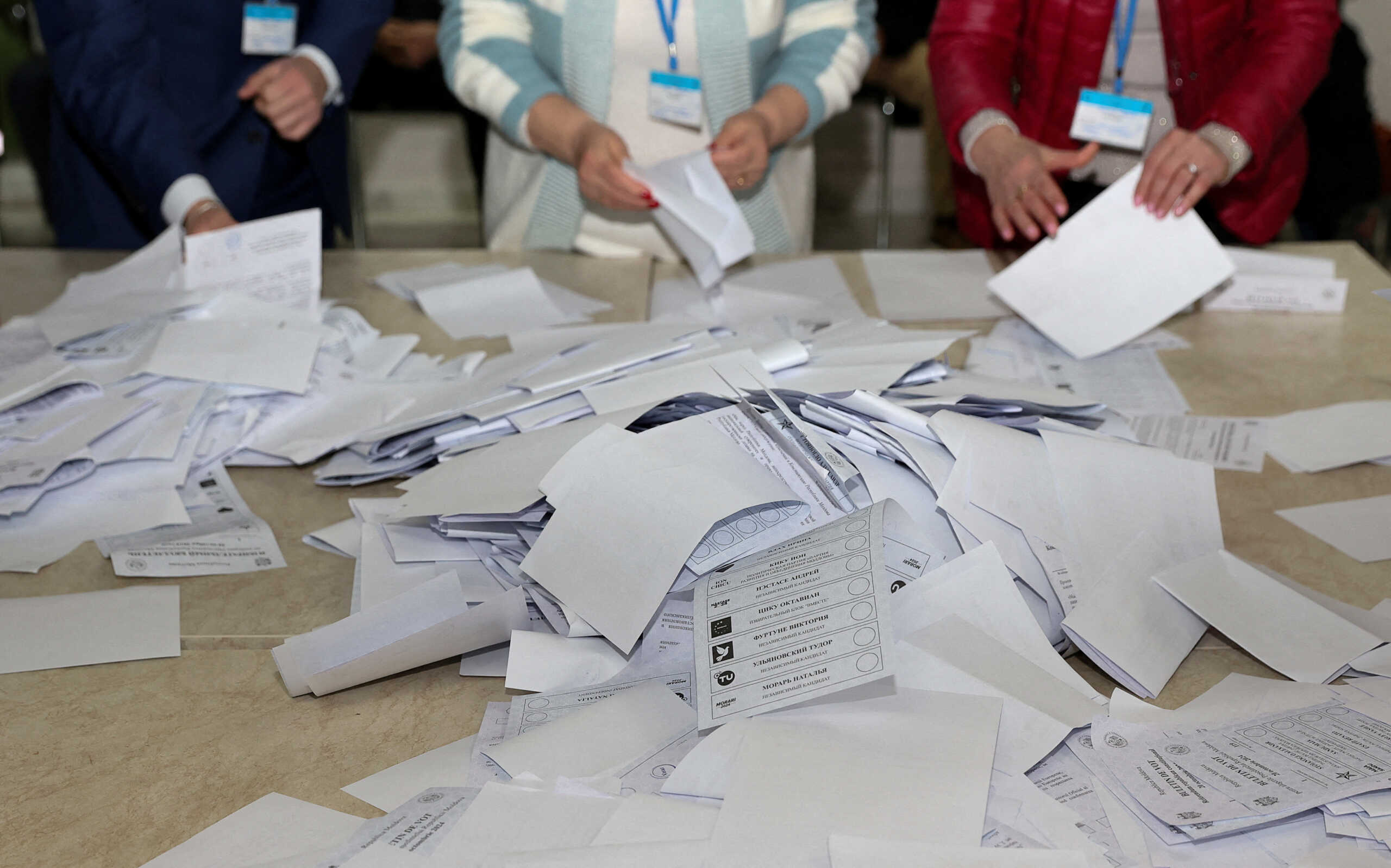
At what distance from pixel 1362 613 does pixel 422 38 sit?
3530 millimetres

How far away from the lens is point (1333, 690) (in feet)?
2.80

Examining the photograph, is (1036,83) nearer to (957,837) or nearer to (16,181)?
(957,837)

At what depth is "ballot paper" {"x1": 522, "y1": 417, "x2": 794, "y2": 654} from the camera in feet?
2.85

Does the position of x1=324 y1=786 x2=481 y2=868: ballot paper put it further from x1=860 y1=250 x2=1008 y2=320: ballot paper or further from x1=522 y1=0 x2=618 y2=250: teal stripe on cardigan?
x1=522 y1=0 x2=618 y2=250: teal stripe on cardigan

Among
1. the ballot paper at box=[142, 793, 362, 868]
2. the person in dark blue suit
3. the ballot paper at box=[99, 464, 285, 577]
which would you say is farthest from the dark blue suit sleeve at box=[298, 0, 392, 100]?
the ballot paper at box=[142, 793, 362, 868]

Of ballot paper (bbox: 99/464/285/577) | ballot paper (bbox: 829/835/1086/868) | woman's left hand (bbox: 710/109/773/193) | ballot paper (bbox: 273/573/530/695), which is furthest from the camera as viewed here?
woman's left hand (bbox: 710/109/773/193)

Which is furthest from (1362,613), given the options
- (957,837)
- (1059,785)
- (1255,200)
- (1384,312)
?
(1255,200)

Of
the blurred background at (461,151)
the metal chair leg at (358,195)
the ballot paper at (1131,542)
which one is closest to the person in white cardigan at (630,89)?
the ballot paper at (1131,542)

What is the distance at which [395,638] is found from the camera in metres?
0.88

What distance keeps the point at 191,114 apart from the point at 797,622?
160 centimetres

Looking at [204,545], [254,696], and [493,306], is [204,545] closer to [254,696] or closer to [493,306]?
[254,696]

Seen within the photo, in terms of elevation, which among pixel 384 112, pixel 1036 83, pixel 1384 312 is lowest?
pixel 384 112

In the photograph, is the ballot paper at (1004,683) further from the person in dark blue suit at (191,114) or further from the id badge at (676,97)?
the person in dark blue suit at (191,114)

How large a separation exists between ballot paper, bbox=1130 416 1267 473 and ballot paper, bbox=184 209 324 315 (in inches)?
42.8
